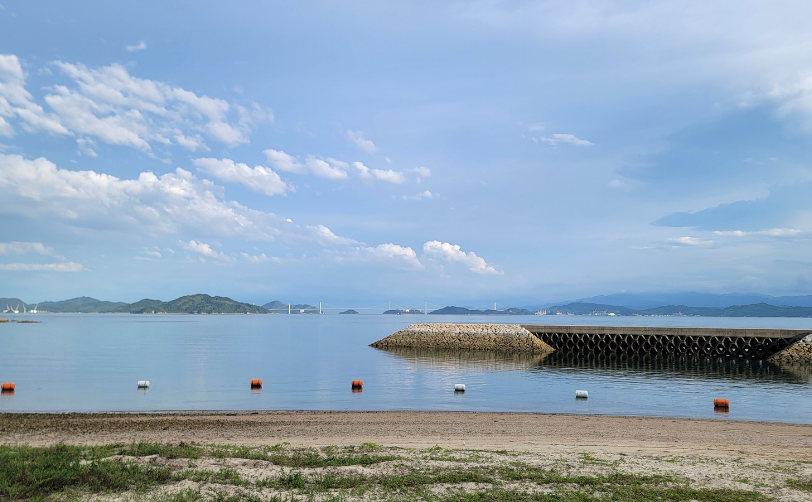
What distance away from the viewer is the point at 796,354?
57.6m

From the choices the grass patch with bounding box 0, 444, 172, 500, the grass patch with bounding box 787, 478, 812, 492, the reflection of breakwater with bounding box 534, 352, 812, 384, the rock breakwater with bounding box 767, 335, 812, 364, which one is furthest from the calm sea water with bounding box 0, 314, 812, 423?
the grass patch with bounding box 0, 444, 172, 500

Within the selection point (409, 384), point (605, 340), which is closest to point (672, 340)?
point (605, 340)

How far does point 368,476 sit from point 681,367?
5090 centimetres

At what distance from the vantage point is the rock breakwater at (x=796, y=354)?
56.6 metres

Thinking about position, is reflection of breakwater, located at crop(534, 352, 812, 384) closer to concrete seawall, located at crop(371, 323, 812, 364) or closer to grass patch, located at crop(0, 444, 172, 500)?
concrete seawall, located at crop(371, 323, 812, 364)

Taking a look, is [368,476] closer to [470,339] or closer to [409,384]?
[409,384]

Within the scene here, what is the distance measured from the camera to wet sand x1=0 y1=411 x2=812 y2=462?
1636 cm

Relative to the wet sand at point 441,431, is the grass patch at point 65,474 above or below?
above

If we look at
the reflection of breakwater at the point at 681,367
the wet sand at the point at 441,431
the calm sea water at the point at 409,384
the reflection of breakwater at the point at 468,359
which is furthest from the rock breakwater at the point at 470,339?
the wet sand at the point at 441,431

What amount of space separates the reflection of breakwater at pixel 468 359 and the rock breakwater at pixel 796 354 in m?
24.0

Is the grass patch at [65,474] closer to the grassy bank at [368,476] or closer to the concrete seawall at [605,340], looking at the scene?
the grassy bank at [368,476]

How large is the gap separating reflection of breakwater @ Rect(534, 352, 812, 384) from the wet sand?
81.0 ft

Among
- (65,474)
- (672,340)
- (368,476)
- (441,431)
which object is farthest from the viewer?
(672,340)

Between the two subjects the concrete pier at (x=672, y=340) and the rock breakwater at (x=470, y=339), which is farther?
the rock breakwater at (x=470, y=339)
